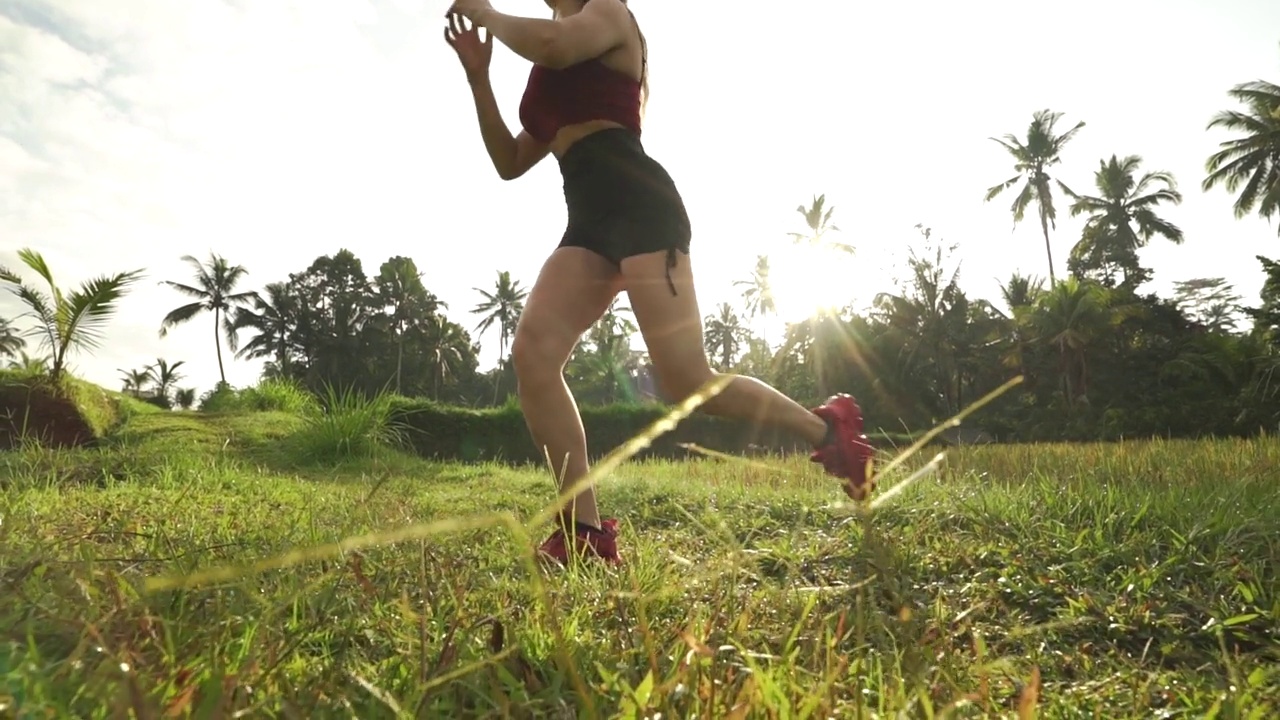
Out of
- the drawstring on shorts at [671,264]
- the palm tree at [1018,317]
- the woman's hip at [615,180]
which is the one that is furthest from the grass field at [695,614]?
the palm tree at [1018,317]

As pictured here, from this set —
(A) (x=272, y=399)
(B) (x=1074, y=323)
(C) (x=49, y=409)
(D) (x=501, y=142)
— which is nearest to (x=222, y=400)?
(A) (x=272, y=399)

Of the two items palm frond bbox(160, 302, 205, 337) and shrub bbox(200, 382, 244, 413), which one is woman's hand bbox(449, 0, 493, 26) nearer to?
shrub bbox(200, 382, 244, 413)

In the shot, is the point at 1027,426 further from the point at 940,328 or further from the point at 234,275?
the point at 234,275

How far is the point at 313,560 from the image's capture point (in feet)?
5.55

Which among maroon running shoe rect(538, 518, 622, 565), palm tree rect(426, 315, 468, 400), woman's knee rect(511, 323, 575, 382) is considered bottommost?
maroon running shoe rect(538, 518, 622, 565)

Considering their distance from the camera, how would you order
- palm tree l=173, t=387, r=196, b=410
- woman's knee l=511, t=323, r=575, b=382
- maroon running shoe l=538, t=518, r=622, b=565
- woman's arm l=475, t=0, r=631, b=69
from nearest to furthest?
1. maroon running shoe l=538, t=518, r=622, b=565
2. woman's arm l=475, t=0, r=631, b=69
3. woman's knee l=511, t=323, r=575, b=382
4. palm tree l=173, t=387, r=196, b=410

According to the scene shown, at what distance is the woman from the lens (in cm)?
214

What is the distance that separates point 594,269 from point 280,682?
156cm

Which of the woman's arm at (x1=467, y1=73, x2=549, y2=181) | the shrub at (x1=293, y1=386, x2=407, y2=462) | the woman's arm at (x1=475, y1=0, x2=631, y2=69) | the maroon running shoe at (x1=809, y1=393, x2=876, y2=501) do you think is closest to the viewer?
the woman's arm at (x1=475, y1=0, x2=631, y2=69)

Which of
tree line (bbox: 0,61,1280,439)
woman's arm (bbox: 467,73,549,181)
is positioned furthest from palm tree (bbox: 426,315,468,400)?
woman's arm (bbox: 467,73,549,181)

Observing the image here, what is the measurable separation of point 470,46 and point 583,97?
45 cm

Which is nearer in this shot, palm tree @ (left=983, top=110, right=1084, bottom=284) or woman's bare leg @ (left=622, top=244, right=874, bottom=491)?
woman's bare leg @ (left=622, top=244, right=874, bottom=491)

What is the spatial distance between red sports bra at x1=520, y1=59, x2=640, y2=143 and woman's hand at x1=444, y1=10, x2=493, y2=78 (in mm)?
221

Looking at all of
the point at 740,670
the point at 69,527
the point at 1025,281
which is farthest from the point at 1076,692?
the point at 1025,281
